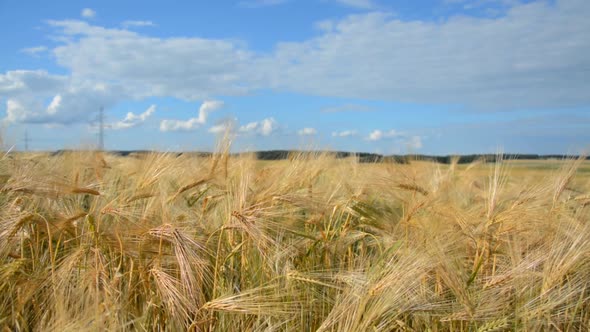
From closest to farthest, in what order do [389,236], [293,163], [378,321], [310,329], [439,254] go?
1. [378,321]
2. [439,254]
3. [310,329]
4. [389,236]
5. [293,163]

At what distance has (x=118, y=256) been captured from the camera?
8.29 feet

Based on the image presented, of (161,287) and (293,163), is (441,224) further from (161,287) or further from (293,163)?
(161,287)

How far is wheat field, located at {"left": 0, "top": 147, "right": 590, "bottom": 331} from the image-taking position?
2.15m

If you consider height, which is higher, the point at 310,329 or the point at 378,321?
the point at 378,321

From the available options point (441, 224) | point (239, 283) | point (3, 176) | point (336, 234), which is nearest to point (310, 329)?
point (239, 283)

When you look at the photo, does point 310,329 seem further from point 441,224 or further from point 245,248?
point 441,224

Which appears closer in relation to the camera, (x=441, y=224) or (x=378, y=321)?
(x=378, y=321)

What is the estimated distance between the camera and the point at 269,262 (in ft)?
8.14

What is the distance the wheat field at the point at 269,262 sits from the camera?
2148mm

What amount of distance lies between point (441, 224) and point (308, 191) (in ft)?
2.87

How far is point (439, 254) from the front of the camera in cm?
232

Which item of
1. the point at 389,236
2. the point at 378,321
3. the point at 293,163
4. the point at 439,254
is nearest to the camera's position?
the point at 378,321

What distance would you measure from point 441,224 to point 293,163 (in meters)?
0.95

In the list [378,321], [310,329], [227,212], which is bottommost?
[310,329]
